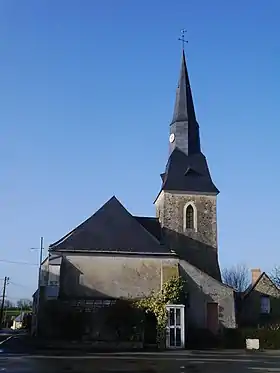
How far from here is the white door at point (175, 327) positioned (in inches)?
1135

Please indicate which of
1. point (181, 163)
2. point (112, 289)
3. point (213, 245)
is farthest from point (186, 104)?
point (112, 289)

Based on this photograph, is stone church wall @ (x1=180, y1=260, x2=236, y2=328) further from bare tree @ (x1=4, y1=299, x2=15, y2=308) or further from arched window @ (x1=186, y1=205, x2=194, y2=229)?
bare tree @ (x1=4, y1=299, x2=15, y2=308)

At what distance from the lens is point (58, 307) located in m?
30.0

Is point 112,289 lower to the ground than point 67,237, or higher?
lower

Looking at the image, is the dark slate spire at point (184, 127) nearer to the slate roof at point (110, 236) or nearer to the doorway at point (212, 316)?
the slate roof at point (110, 236)

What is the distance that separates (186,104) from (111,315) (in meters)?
19.5

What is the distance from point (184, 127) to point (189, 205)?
6618mm

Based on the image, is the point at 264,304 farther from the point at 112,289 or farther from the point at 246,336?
the point at 112,289

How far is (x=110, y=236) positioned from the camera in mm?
33969

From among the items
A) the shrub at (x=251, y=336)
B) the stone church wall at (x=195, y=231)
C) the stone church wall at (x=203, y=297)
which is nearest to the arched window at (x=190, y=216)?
the stone church wall at (x=195, y=231)

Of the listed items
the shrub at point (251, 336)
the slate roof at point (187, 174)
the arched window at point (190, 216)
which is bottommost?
the shrub at point (251, 336)

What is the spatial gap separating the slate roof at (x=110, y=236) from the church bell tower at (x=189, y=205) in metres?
3.96

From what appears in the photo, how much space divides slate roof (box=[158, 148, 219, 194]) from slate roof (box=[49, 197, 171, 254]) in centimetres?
504

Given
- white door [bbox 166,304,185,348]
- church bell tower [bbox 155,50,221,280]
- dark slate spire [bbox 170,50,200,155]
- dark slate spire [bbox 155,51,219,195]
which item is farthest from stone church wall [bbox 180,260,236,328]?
dark slate spire [bbox 170,50,200,155]
